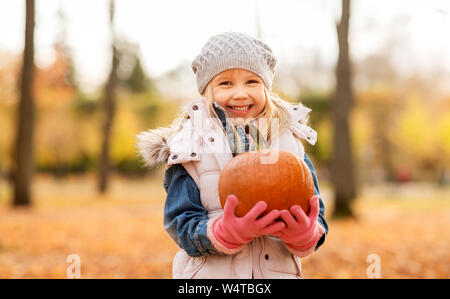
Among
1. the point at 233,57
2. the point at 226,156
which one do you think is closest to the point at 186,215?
the point at 226,156

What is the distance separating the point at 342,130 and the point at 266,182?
34.2ft

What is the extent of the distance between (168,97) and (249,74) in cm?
4090

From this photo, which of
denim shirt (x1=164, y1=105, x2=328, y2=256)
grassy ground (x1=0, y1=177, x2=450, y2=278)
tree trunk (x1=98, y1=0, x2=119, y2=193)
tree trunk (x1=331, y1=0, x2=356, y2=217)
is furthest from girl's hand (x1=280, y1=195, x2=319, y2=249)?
tree trunk (x1=98, y1=0, x2=119, y2=193)

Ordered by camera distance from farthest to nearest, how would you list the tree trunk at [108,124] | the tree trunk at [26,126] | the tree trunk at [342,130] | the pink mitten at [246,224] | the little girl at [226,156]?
the tree trunk at [108,124]
the tree trunk at [26,126]
the tree trunk at [342,130]
the little girl at [226,156]
the pink mitten at [246,224]

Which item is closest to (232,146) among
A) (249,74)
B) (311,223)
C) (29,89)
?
(249,74)

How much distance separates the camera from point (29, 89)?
13.3 metres

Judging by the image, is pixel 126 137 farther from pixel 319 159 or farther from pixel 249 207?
pixel 249 207

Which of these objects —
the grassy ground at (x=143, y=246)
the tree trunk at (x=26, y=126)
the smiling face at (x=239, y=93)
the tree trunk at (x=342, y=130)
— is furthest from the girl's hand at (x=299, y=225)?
the tree trunk at (x=26, y=126)

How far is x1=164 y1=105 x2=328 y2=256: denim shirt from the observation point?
78.6 inches

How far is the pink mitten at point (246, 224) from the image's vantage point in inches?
70.7

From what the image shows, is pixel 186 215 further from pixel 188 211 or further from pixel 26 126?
pixel 26 126

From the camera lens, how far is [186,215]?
80.2 inches

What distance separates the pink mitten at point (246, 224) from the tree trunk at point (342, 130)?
10.0m

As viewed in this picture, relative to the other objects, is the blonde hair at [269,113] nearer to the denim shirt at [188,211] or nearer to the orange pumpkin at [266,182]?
the denim shirt at [188,211]
